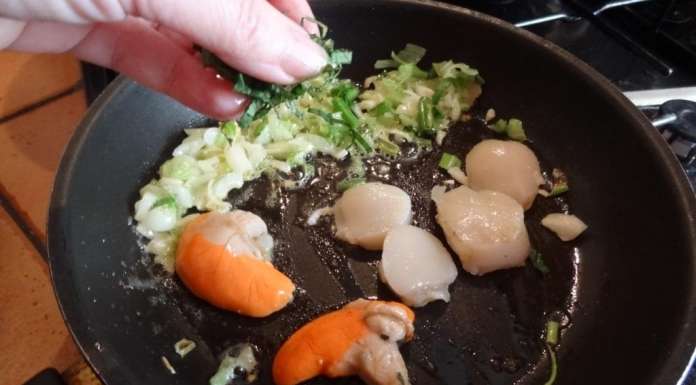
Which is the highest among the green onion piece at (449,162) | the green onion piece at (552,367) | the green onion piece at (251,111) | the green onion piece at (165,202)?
the green onion piece at (251,111)

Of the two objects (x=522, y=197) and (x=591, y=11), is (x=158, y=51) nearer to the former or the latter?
(x=522, y=197)

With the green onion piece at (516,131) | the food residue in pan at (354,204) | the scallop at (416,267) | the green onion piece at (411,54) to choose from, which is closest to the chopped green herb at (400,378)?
the food residue in pan at (354,204)

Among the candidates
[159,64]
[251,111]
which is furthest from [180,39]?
[251,111]

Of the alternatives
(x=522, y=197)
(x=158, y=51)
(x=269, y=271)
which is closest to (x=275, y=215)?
(x=269, y=271)

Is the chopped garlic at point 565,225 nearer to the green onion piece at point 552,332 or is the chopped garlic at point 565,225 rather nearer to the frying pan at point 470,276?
the frying pan at point 470,276

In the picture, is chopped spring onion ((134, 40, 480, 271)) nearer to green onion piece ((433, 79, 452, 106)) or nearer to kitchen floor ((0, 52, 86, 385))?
green onion piece ((433, 79, 452, 106))

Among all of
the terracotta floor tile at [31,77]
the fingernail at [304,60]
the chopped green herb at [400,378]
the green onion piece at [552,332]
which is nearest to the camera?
the fingernail at [304,60]
